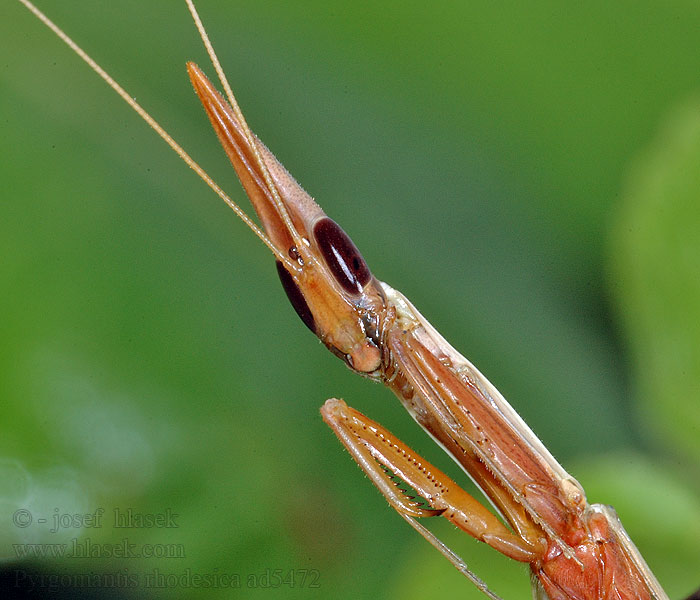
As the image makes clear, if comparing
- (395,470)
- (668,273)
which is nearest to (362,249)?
(668,273)

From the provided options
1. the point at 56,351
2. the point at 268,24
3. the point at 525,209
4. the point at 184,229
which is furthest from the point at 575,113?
the point at 56,351

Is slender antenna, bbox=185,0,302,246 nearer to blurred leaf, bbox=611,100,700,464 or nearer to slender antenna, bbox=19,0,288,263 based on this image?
slender antenna, bbox=19,0,288,263

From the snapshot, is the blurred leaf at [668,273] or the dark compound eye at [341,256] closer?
the dark compound eye at [341,256]

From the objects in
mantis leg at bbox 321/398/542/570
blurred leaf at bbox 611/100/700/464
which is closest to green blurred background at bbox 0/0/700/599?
blurred leaf at bbox 611/100/700/464

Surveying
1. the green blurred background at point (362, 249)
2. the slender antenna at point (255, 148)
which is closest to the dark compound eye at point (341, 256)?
the slender antenna at point (255, 148)

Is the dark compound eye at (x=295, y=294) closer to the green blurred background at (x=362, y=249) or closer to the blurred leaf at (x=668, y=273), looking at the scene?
the green blurred background at (x=362, y=249)

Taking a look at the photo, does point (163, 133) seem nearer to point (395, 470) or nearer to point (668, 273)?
point (395, 470)

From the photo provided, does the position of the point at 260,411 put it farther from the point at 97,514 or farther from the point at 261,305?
the point at 97,514
